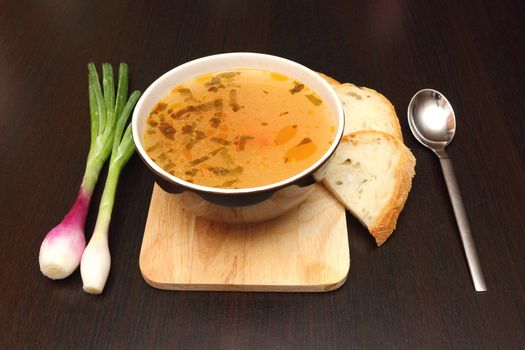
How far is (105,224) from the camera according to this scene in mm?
1533

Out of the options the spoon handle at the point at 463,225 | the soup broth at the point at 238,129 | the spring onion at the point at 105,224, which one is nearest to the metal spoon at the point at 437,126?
the spoon handle at the point at 463,225

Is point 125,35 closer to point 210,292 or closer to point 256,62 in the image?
point 256,62

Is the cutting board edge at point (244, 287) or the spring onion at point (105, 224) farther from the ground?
the spring onion at point (105, 224)

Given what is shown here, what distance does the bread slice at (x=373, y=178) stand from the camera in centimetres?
155

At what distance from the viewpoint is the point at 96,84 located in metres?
1.88

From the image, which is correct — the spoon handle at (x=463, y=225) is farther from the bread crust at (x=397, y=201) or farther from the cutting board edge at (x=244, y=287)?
the cutting board edge at (x=244, y=287)

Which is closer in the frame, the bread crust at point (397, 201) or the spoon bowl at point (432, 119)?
the bread crust at point (397, 201)

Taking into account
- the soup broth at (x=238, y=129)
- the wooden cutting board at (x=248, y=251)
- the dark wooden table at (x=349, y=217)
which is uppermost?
the soup broth at (x=238, y=129)

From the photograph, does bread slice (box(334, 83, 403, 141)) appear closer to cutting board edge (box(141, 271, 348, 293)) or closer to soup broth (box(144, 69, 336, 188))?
soup broth (box(144, 69, 336, 188))

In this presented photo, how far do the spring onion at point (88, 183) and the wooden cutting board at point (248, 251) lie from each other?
0.65 feet

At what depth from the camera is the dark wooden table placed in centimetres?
137

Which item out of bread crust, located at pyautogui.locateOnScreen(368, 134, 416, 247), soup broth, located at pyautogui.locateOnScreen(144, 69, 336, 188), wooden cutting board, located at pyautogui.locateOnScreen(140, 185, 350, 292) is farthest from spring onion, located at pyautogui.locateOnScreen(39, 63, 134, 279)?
bread crust, located at pyautogui.locateOnScreen(368, 134, 416, 247)

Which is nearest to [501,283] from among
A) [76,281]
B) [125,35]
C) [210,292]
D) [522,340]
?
[522,340]

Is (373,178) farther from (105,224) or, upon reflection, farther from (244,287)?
(105,224)
